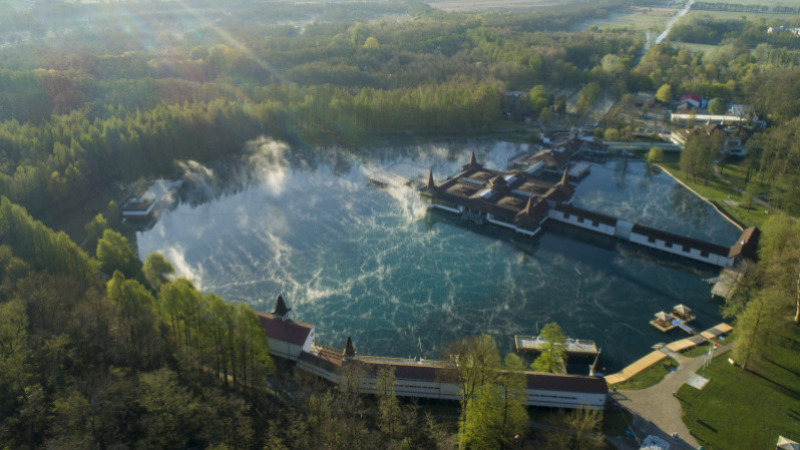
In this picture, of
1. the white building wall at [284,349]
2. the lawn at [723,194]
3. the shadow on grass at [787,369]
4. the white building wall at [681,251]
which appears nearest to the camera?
the shadow on grass at [787,369]

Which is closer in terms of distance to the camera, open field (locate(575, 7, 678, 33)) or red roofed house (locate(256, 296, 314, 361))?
red roofed house (locate(256, 296, 314, 361))

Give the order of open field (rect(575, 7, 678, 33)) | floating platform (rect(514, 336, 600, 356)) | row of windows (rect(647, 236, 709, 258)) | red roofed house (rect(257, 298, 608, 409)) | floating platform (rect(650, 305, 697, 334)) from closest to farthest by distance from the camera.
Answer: red roofed house (rect(257, 298, 608, 409)) < floating platform (rect(514, 336, 600, 356)) < floating platform (rect(650, 305, 697, 334)) < row of windows (rect(647, 236, 709, 258)) < open field (rect(575, 7, 678, 33))

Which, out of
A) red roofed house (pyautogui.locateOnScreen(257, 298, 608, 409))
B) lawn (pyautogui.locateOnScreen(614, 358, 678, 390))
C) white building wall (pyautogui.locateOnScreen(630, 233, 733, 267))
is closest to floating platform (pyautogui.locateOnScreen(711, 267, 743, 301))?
white building wall (pyautogui.locateOnScreen(630, 233, 733, 267))

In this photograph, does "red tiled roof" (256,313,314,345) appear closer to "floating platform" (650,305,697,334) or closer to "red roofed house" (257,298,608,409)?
"red roofed house" (257,298,608,409)

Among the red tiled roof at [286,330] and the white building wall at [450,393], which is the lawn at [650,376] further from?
the red tiled roof at [286,330]

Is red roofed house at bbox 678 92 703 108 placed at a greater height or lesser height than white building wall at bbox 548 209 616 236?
greater

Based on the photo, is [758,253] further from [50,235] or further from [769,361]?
[50,235]

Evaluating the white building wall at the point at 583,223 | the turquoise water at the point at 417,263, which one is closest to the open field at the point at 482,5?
the turquoise water at the point at 417,263
